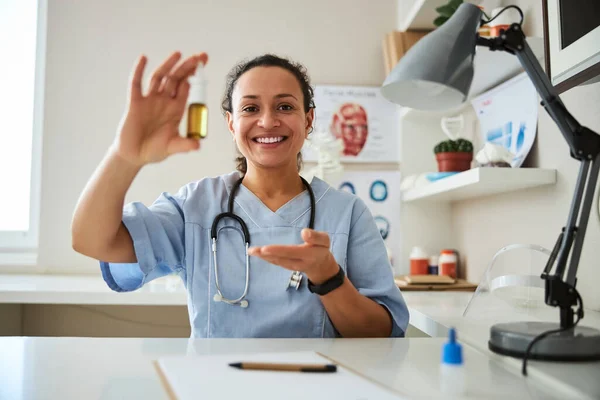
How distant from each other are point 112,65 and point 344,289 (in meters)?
1.87

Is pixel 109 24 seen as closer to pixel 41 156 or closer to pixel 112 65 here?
pixel 112 65

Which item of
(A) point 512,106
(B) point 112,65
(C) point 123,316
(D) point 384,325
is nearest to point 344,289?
(D) point 384,325

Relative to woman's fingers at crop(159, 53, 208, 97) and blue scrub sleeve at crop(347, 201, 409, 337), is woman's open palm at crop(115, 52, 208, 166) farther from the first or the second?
blue scrub sleeve at crop(347, 201, 409, 337)

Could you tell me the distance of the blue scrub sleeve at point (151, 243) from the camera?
3.65 ft

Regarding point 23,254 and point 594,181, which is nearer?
point 594,181

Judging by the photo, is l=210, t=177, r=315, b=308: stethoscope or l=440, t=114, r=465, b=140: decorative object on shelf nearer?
l=210, t=177, r=315, b=308: stethoscope

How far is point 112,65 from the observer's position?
2.48m

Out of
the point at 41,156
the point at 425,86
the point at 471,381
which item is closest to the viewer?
the point at 471,381

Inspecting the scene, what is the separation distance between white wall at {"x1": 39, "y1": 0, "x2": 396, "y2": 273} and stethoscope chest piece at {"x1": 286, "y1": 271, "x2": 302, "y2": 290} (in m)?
1.42

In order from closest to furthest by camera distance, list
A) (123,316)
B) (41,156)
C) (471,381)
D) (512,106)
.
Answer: (471,381) < (512,106) < (123,316) < (41,156)

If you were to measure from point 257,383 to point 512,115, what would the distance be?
1465mm

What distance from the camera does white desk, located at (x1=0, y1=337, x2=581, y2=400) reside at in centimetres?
68

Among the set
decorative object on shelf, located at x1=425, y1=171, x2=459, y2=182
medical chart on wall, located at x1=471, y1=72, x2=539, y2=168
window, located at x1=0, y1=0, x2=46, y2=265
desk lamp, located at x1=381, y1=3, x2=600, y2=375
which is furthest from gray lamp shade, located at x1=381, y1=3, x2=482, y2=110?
window, located at x1=0, y1=0, x2=46, y2=265

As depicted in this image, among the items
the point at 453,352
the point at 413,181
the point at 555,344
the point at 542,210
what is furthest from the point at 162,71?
the point at 413,181
